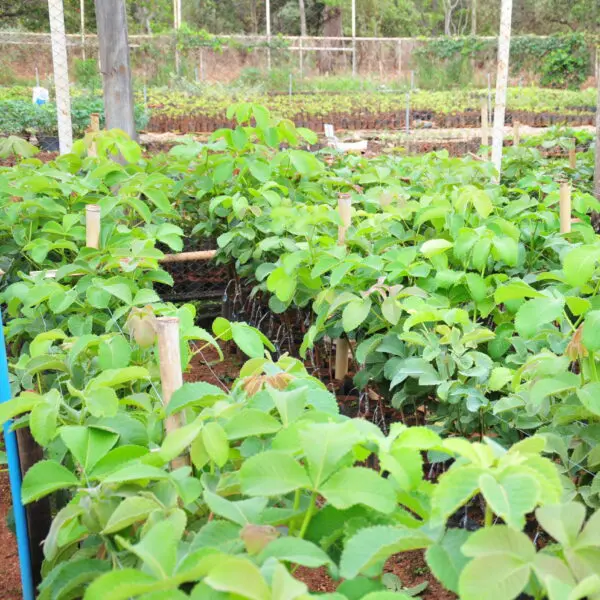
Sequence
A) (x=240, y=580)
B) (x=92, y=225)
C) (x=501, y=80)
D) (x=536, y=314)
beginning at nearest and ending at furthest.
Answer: (x=240, y=580), (x=536, y=314), (x=92, y=225), (x=501, y=80)

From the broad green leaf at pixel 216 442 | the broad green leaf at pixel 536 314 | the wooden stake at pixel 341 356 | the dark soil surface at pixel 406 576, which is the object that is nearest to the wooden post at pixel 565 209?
the wooden stake at pixel 341 356

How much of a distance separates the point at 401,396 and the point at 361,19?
28486 millimetres

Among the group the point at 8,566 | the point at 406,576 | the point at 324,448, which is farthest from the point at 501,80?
the point at 324,448

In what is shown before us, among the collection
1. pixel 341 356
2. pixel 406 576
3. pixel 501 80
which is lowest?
pixel 406 576

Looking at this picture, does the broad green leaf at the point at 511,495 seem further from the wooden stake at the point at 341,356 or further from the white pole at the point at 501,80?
the white pole at the point at 501,80

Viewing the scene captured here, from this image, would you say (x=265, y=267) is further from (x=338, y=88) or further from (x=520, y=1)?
(x=520, y=1)

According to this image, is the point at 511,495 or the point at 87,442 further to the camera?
the point at 87,442

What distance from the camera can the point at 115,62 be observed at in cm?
378

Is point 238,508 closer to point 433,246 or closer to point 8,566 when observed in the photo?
point 433,246

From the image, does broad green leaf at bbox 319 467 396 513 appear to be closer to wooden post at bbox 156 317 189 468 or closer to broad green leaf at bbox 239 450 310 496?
broad green leaf at bbox 239 450 310 496

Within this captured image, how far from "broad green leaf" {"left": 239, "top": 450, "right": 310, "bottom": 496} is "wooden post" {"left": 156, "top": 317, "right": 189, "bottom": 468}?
0.29 meters

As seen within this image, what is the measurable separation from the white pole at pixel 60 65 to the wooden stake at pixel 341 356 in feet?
6.38

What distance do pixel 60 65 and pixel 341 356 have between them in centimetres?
210

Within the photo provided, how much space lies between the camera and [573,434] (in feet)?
4.62
